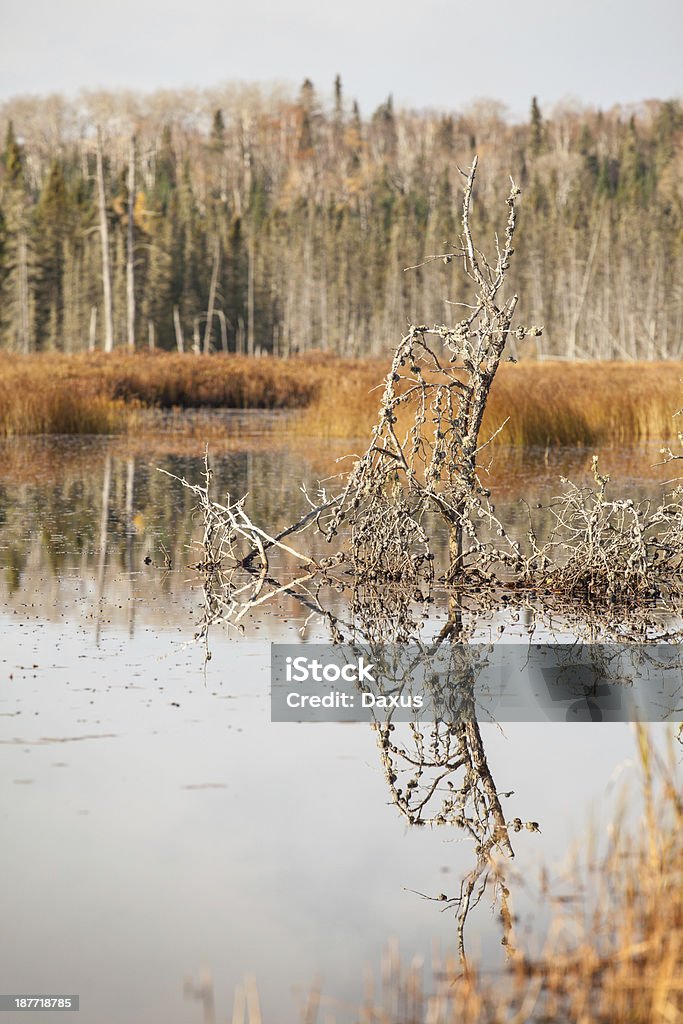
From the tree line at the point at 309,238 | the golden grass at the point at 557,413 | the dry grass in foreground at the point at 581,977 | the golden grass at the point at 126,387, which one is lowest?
the dry grass in foreground at the point at 581,977

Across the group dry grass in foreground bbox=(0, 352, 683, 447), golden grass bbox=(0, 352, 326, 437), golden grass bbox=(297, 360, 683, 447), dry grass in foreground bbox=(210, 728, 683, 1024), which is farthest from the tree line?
dry grass in foreground bbox=(210, 728, 683, 1024)

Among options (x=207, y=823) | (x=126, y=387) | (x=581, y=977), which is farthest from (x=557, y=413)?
(x=581, y=977)

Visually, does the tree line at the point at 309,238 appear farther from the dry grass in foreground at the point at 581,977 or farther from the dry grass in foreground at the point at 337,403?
the dry grass in foreground at the point at 581,977

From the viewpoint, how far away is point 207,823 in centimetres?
430

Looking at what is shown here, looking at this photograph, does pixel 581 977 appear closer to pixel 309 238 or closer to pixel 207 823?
pixel 207 823

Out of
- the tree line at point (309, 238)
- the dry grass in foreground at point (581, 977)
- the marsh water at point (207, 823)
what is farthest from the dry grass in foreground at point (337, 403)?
the tree line at point (309, 238)

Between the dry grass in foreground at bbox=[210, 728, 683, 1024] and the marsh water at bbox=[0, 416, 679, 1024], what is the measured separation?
9cm

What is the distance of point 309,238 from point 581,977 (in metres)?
64.6

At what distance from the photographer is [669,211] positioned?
73562 mm

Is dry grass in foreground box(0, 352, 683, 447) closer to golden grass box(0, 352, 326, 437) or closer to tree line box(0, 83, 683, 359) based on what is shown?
golden grass box(0, 352, 326, 437)

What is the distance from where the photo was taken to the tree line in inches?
2283

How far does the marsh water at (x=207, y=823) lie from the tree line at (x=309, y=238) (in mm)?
35571

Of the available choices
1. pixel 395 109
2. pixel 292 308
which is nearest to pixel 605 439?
pixel 292 308

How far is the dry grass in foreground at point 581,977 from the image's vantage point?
2.94m
